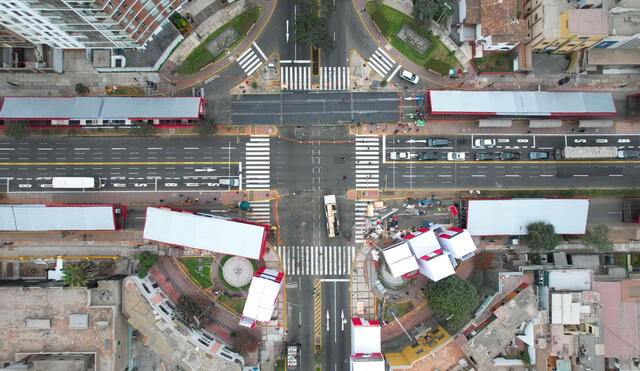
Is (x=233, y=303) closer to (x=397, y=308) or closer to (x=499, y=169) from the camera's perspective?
(x=397, y=308)

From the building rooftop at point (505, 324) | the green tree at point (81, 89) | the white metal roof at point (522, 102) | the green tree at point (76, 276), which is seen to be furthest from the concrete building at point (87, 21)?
the building rooftop at point (505, 324)

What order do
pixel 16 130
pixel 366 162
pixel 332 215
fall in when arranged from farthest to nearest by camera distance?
pixel 366 162, pixel 332 215, pixel 16 130

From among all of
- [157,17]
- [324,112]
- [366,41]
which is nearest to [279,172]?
[324,112]

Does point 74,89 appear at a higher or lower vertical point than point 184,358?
higher

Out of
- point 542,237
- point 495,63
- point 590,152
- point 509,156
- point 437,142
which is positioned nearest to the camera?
point 542,237

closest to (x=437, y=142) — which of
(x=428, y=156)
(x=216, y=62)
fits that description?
(x=428, y=156)

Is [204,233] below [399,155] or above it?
below

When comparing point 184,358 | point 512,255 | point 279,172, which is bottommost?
point 184,358

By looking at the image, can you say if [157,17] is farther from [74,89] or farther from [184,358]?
[184,358]
